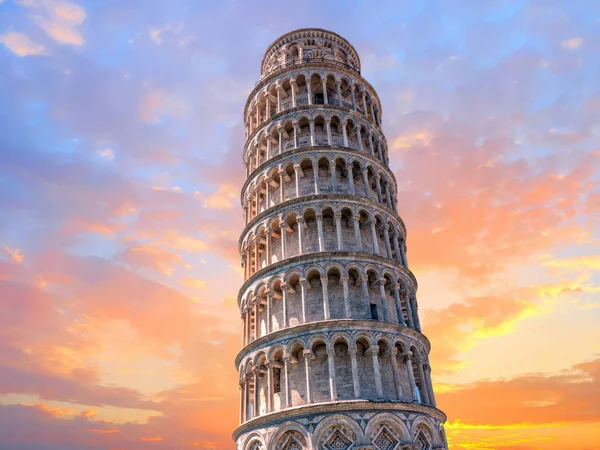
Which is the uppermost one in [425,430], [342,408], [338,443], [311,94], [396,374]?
[311,94]

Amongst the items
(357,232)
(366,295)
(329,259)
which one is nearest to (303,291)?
(329,259)

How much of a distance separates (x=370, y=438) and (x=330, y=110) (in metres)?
21.5

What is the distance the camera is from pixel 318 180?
32750 millimetres

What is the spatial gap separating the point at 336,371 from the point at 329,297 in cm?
425

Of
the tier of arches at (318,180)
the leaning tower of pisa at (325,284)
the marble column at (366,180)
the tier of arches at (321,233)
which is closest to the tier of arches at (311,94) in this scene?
the leaning tower of pisa at (325,284)

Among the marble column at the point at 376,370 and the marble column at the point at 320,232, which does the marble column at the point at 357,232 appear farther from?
the marble column at the point at 376,370

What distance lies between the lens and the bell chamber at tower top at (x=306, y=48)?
4188cm

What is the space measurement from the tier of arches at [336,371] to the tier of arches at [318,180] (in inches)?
387

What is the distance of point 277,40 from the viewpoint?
1713 inches

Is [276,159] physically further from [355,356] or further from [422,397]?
[422,397]

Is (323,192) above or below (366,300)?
above

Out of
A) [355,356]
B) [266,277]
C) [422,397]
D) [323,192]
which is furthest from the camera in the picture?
[323,192]

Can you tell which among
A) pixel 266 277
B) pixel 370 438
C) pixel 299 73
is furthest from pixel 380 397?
pixel 299 73

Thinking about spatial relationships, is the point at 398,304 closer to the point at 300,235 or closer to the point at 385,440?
the point at 300,235
